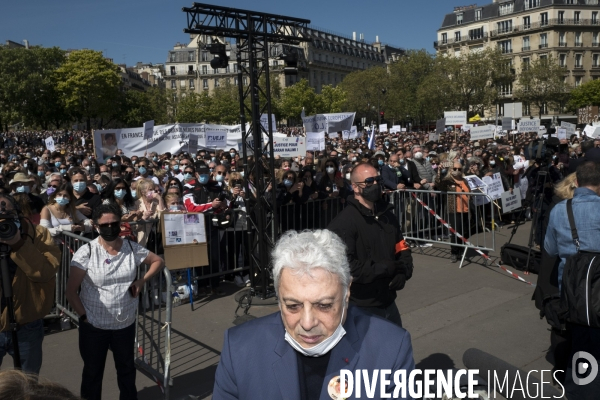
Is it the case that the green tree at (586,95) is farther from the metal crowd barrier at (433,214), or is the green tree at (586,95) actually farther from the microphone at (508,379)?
the microphone at (508,379)

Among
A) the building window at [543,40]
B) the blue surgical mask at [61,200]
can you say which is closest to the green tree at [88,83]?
the building window at [543,40]

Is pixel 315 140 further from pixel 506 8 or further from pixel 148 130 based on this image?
pixel 506 8

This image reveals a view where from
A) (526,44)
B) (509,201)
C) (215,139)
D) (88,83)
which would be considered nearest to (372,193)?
(509,201)

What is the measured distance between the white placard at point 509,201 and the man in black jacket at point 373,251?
22.4 feet

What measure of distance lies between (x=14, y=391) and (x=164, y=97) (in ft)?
277

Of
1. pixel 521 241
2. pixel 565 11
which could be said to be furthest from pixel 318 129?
pixel 565 11

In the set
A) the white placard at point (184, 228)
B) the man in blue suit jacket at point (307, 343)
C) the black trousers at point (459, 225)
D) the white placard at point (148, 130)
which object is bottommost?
the black trousers at point (459, 225)

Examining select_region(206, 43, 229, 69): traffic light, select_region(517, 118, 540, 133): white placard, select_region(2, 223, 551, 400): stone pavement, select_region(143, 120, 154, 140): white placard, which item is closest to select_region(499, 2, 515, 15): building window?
select_region(517, 118, 540, 133): white placard

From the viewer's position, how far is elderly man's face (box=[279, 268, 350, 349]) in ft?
6.75

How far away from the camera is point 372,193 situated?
13.8 ft

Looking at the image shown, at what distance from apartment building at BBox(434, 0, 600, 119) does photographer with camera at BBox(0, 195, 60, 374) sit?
75621mm

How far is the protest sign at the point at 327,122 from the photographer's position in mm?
17000

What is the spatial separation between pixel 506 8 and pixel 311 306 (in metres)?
93.1

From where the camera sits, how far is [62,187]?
6844 mm
